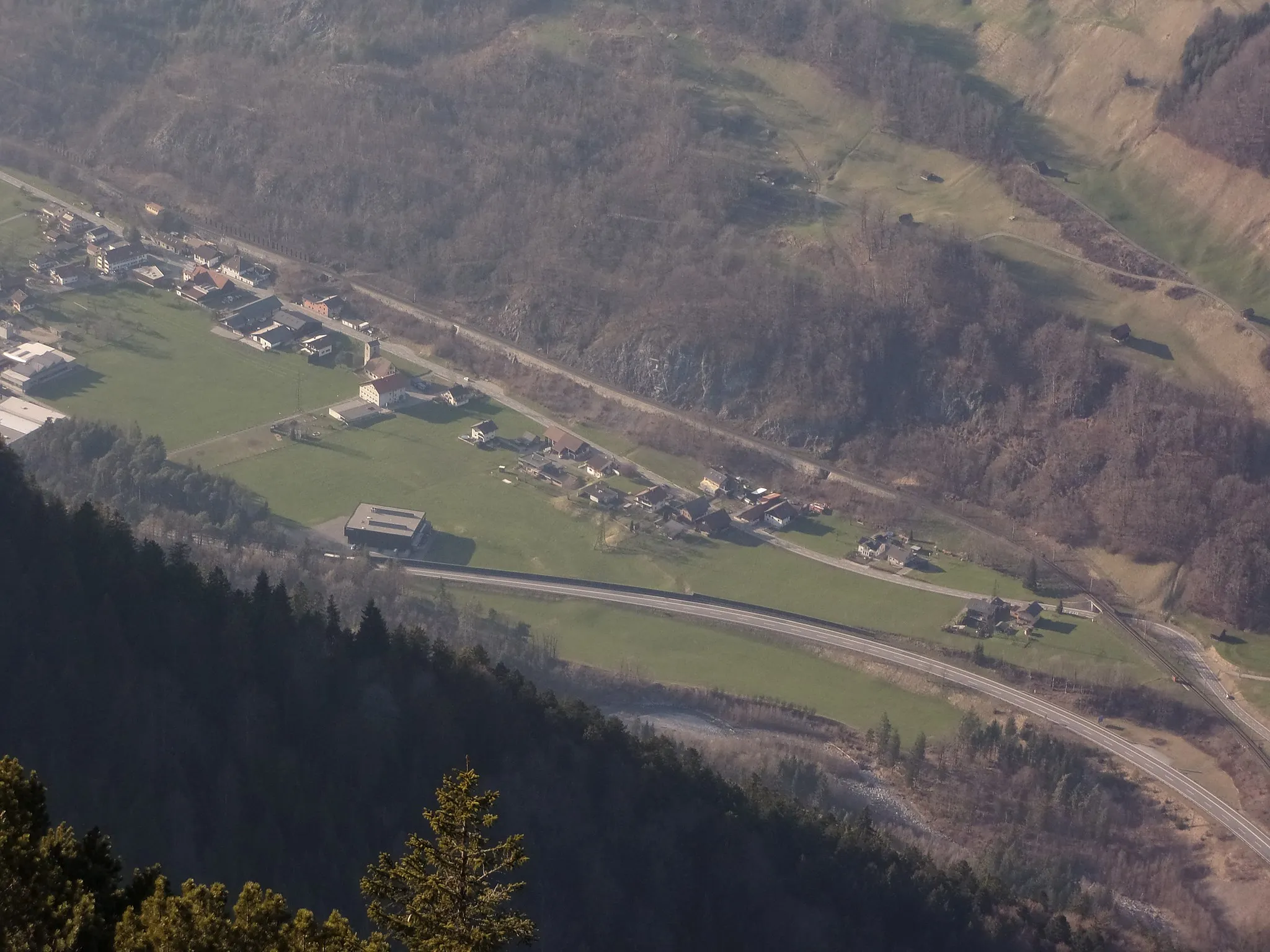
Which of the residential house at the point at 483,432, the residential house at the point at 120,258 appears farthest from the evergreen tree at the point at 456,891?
the residential house at the point at 120,258

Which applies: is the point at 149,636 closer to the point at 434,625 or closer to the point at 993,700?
the point at 434,625

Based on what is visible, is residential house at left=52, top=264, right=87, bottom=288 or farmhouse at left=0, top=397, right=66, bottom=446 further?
residential house at left=52, top=264, right=87, bottom=288

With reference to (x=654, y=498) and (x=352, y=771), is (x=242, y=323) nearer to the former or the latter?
(x=654, y=498)

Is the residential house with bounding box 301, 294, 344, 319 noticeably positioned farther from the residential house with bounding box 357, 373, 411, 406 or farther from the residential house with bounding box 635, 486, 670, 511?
the residential house with bounding box 635, 486, 670, 511

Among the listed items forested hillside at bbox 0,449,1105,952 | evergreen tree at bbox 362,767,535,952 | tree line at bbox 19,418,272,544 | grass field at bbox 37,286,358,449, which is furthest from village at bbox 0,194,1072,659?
evergreen tree at bbox 362,767,535,952

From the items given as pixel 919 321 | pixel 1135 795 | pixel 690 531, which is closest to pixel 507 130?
pixel 919 321

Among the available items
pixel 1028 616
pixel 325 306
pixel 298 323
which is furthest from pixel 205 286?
pixel 1028 616
